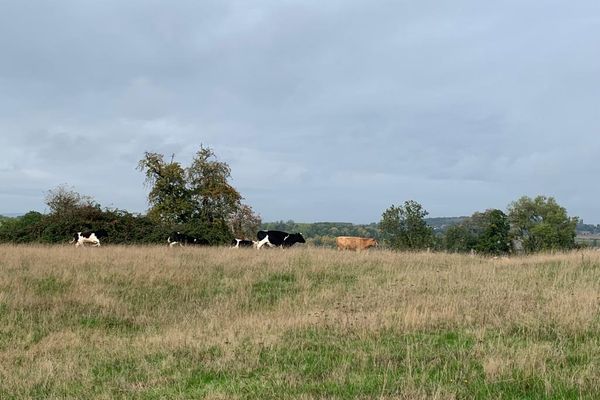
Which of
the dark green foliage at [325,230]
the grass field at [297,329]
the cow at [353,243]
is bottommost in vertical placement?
the grass field at [297,329]

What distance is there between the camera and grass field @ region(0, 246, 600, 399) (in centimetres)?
568

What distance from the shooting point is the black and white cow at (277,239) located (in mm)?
27969

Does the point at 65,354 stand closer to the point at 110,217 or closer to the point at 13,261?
the point at 13,261

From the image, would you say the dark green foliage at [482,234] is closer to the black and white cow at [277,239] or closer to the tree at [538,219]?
the tree at [538,219]

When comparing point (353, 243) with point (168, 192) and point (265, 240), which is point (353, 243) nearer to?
point (265, 240)

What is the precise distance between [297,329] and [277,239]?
64.3 ft

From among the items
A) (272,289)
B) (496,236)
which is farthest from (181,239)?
(496,236)

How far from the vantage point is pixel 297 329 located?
877 centimetres

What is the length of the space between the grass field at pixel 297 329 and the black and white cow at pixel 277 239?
1045 centimetres

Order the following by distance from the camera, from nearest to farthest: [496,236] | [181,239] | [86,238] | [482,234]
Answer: [86,238] < [181,239] < [496,236] < [482,234]

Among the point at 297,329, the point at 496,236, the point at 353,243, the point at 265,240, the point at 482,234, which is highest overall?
the point at 482,234

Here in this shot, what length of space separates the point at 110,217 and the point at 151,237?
2963 millimetres

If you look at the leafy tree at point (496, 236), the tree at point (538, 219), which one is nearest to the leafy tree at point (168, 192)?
the leafy tree at point (496, 236)

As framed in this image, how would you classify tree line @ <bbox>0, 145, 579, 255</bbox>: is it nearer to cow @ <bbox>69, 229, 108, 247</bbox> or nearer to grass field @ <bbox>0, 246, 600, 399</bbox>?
cow @ <bbox>69, 229, 108, 247</bbox>
